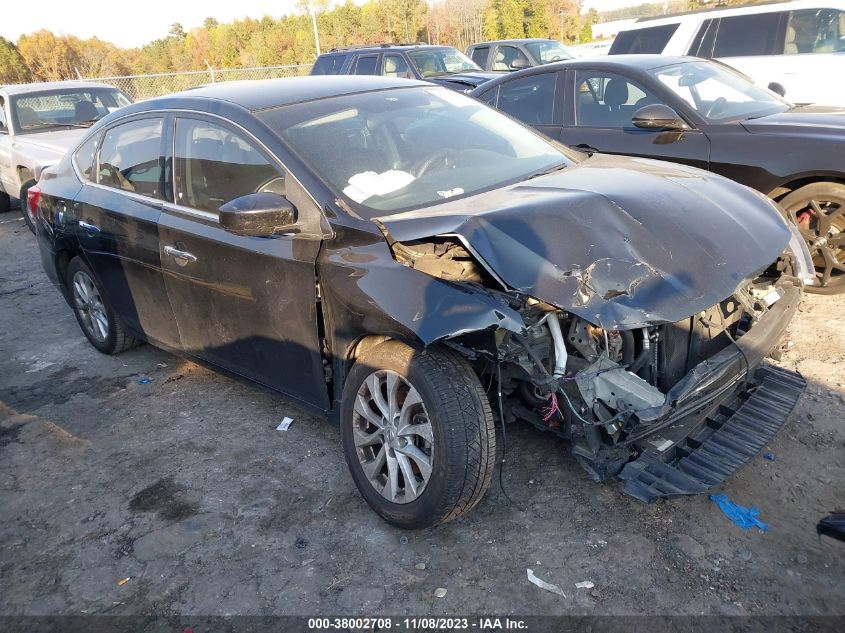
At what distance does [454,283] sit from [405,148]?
3.71 feet

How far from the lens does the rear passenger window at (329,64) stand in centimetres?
1213

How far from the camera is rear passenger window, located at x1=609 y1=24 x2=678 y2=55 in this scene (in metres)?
8.63

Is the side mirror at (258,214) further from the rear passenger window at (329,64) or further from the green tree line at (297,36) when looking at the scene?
the green tree line at (297,36)

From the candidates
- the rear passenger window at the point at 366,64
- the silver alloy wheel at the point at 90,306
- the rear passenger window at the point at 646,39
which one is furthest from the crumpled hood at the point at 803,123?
the rear passenger window at the point at 366,64

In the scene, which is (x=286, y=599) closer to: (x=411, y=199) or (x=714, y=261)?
(x=411, y=199)

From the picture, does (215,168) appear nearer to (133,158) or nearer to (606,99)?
(133,158)

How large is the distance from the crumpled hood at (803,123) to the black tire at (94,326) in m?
4.82

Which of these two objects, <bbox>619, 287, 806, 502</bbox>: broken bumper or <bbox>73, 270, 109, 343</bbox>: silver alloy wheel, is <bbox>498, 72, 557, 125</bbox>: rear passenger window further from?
<bbox>73, 270, 109, 343</bbox>: silver alloy wheel

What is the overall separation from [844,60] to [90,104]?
383 inches

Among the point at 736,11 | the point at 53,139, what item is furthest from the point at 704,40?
the point at 53,139

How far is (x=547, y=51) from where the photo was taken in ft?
44.1

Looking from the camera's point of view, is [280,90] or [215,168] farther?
[280,90]

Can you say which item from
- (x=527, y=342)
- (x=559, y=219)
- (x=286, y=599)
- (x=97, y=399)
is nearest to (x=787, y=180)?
(x=559, y=219)

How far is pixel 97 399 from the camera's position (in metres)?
4.38
